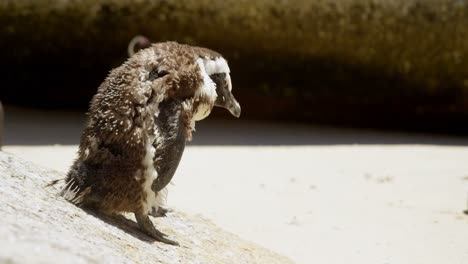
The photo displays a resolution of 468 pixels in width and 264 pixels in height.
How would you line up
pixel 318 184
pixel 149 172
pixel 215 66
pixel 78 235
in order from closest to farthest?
pixel 78 235
pixel 149 172
pixel 215 66
pixel 318 184

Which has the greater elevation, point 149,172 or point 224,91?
point 224,91

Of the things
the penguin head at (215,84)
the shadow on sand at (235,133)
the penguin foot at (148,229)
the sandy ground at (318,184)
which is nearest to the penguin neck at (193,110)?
the penguin head at (215,84)

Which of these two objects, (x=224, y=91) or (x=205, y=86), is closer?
(x=205, y=86)

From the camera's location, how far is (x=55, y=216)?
10.4 feet

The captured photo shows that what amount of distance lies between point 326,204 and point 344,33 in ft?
12.0

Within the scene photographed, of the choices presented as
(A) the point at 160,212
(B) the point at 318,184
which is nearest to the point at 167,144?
(A) the point at 160,212

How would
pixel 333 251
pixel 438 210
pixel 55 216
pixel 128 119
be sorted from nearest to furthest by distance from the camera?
1. pixel 55 216
2. pixel 128 119
3. pixel 333 251
4. pixel 438 210

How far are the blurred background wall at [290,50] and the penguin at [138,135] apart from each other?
17.1 feet

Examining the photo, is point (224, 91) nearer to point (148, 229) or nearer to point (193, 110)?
point (193, 110)

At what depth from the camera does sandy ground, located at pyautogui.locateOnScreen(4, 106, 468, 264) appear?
185 inches

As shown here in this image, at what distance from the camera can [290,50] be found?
8984mm

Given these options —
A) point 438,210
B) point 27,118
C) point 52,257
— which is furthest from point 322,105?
point 52,257

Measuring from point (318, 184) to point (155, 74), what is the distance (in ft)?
9.29

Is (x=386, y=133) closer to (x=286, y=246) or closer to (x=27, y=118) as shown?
(x=27, y=118)
